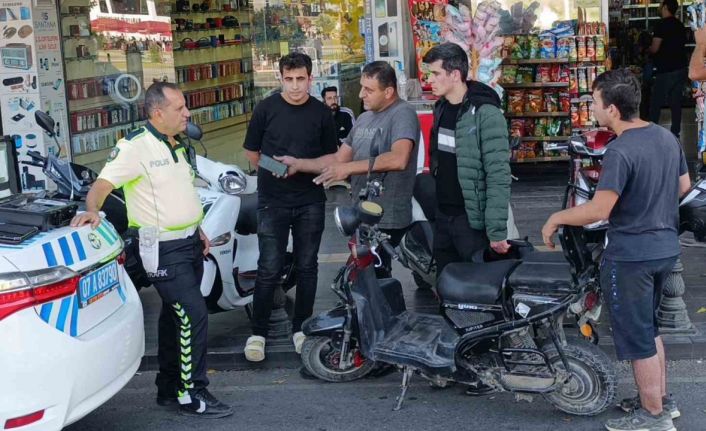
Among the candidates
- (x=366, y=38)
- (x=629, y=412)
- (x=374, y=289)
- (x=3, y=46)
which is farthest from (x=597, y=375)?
(x=3, y=46)

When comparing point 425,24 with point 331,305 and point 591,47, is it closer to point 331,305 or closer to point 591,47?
point 591,47

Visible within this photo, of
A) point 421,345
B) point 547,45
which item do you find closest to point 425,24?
point 547,45

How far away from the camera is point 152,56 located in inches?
477

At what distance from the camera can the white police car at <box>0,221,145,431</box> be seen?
13.8ft

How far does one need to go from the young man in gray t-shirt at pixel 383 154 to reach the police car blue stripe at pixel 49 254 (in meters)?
1.82

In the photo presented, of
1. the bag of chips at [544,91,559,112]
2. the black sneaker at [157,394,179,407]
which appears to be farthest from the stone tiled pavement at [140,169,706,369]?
the bag of chips at [544,91,559,112]

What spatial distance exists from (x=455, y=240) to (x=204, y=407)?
1.71 metres

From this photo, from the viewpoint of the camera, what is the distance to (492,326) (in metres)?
5.12

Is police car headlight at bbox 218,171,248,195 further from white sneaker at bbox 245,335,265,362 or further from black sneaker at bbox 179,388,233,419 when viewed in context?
black sneaker at bbox 179,388,233,419

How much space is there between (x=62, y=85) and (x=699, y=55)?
674cm

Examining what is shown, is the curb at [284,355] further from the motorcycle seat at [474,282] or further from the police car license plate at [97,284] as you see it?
the police car license plate at [97,284]

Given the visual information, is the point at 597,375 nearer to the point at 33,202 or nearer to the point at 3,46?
the point at 33,202

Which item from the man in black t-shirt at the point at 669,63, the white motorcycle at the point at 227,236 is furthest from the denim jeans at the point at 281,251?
the man in black t-shirt at the point at 669,63

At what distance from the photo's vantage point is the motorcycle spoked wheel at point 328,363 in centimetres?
585
